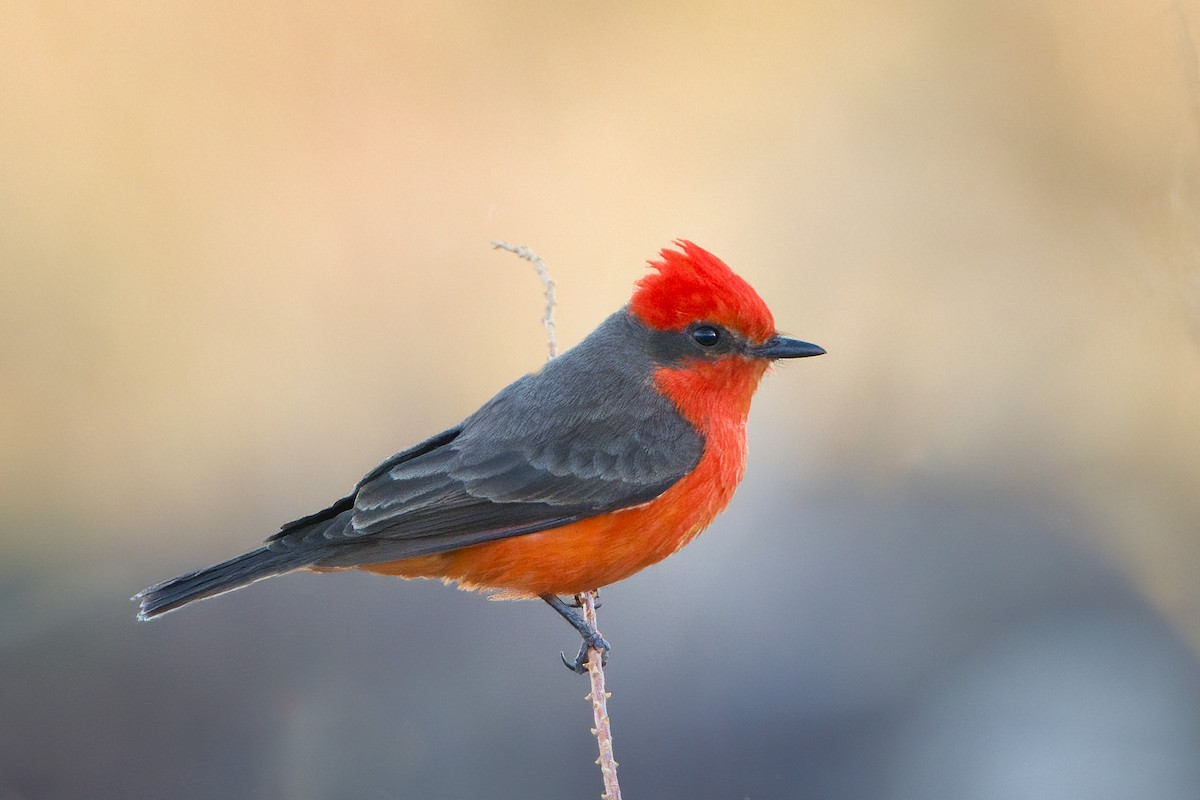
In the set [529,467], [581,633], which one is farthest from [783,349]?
[581,633]

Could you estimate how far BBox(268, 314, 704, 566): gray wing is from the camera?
3756mm

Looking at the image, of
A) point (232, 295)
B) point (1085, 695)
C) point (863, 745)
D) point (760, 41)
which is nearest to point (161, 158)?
point (232, 295)

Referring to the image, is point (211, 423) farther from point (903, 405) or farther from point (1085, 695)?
point (1085, 695)

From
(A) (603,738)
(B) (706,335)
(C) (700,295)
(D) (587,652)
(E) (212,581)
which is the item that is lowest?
(A) (603,738)

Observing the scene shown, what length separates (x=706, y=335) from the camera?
4.03m

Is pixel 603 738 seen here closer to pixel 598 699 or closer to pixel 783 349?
pixel 598 699

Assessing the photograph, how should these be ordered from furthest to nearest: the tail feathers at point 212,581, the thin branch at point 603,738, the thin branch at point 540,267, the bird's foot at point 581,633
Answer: the bird's foot at point 581,633 < the tail feathers at point 212,581 < the thin branch at point 540,267 < the thin branch at point 603,738

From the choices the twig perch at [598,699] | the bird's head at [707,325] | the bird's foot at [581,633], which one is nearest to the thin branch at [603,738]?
the twig perch at [598,699]

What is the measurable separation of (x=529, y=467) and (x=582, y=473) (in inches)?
6.6

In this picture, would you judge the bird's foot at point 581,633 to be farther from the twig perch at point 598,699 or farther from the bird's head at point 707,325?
the bird's head at point 707,325

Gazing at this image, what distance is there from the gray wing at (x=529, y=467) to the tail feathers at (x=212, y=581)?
0.07 m

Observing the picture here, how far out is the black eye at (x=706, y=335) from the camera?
402cm

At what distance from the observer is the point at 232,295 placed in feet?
22.2

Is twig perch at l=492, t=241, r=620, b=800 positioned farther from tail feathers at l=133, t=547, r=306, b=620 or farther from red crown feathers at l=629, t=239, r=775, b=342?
tail feathers at l=133, t=547, r=306, b=620
